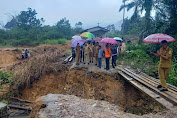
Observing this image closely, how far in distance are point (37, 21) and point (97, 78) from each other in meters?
30.5

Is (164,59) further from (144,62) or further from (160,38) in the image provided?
(144,62)

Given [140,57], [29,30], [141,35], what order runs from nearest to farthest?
[140,57], [141,35], [29,30]

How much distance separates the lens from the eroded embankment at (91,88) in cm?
707

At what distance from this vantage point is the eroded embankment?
707 centimetres

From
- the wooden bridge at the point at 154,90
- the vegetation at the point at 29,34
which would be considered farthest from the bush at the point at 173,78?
the vegetation at the point at 29,34

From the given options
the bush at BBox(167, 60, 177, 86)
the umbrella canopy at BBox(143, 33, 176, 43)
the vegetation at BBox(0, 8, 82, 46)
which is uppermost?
the vegetation at BBox(0, 8, 82, 46)

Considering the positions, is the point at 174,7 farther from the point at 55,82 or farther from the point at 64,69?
the point at 55,82

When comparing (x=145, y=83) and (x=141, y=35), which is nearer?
(x=145, y=83)

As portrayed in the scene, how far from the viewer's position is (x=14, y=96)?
27.3 ft

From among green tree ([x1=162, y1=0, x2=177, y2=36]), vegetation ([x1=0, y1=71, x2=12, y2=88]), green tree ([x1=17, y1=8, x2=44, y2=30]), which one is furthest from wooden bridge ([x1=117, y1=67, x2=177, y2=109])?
green tree ([x1=17, y1=8, x2=44, y2=30])

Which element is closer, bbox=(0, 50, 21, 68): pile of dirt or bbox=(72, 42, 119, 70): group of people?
bbox=(72, 42, 119, 70): group of people

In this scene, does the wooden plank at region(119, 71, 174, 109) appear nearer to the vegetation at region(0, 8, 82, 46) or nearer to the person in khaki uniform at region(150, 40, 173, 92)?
the person in khaki uniform at region(150, 40, 173, 92)

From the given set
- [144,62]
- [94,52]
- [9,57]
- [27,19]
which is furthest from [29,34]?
[144,62]

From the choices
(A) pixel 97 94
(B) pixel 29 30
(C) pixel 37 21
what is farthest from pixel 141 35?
(C) pixel 37 21
